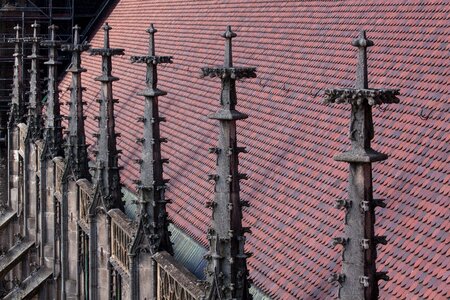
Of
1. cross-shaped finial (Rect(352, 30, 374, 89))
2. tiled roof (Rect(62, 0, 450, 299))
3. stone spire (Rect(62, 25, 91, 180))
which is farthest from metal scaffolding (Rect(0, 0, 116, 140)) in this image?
cross-shaped finial (Rect(352, 30, 374, 89))

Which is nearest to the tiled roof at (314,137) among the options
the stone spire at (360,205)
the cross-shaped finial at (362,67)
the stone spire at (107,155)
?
the stone spire at (107,155)

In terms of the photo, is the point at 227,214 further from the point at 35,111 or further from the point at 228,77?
the point at 35,111

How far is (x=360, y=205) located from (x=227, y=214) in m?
4.72

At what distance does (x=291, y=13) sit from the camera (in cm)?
2931

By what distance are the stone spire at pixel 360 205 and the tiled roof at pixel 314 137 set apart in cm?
142

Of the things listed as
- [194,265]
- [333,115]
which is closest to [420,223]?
[333,115]

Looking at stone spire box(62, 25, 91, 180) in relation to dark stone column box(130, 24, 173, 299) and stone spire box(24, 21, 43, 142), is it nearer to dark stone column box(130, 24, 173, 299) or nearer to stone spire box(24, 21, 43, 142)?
stone spire box(24, 21, 43, 142)

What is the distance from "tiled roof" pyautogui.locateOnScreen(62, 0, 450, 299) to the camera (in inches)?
722

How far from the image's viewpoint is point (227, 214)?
19766 mm

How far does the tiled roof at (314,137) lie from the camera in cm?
1833

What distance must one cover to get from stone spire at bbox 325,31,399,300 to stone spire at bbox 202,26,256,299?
14.1ft

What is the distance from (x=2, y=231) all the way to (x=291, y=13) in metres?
23.8

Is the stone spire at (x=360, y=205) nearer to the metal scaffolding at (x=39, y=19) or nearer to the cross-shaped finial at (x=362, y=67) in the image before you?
the cross-shaped finial at (x=362, y=67)

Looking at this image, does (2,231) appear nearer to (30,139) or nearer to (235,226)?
(30,139)
